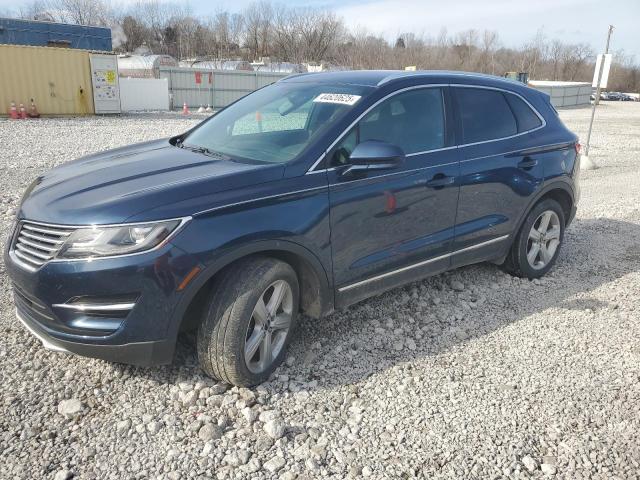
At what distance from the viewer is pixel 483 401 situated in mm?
3158

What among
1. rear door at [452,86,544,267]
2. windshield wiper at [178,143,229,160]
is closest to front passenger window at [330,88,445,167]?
rear door at [452,86,544,267]

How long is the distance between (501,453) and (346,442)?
2.58 ft

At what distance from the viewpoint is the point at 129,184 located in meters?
2.95

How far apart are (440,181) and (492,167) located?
0.65m

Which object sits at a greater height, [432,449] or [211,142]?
[211,142]

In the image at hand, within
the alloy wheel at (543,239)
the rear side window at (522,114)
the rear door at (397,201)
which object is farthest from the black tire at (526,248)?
the rear door at (397,201)

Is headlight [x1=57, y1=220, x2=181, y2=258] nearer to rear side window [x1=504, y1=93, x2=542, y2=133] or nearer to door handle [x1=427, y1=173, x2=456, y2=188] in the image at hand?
door handle [x1=427, y1=173, x2=456, y2=188]

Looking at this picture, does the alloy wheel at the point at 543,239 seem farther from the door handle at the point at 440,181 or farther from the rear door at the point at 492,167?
the door handle at the point at 440,181

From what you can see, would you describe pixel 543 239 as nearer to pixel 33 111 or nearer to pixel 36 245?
pixel 36 245

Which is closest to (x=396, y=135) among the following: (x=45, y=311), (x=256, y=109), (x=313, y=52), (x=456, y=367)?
(x=256, y=109)

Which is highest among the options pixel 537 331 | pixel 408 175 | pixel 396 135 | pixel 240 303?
pixel 396 135

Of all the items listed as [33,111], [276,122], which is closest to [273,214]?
[276,122]

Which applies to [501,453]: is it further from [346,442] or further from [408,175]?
[408,175]

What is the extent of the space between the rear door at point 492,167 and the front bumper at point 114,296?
7.60ft
